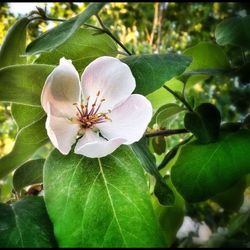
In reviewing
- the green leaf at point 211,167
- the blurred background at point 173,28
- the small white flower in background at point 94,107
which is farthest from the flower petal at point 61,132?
the blurred background at point 173,28

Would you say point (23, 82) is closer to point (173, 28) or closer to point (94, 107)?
point (94, 107)

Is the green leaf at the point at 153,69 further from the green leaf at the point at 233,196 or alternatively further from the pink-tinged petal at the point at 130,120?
the green leaf at the point at 233,196

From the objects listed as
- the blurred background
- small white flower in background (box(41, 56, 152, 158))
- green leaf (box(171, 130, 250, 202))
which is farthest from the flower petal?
the blurred background

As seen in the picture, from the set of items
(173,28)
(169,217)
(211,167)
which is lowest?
(173,28)

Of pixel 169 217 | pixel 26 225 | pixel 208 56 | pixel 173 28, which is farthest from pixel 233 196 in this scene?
pixel 173 28

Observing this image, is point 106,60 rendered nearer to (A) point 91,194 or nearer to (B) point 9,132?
(A) point 91,194

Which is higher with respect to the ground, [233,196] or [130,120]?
[130,120]

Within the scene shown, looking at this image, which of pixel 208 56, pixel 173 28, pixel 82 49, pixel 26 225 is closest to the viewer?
pixel 26 225
